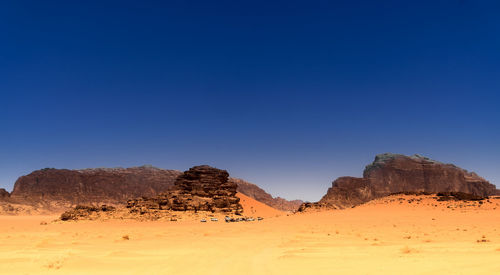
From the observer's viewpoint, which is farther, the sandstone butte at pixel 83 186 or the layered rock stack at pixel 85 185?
the layered rock stack at pixel 85 185

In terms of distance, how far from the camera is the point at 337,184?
6775cm

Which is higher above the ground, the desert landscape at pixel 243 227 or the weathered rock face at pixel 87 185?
the weathered rock face at pixel 87 185

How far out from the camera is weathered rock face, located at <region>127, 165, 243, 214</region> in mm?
35031

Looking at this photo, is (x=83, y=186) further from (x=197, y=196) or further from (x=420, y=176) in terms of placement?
(x=420, y=176)

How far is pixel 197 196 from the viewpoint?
38688 mm

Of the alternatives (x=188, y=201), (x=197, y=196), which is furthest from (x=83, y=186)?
(x=188, y=201)

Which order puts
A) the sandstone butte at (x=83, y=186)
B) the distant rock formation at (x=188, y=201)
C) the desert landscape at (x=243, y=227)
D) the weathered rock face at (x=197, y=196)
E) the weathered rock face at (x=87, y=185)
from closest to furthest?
1. the desert landscape at (x=243, y=227)
2. the distant rock formation at (x=188, y=201)
3. the weathered rock face at (x=197, y=196)
4. the sandstone butte at (x=83, y=186)
5. the weathered rock face at (x=87, y=185)

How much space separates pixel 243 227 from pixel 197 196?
21291mm

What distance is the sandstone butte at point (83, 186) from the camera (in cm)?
7862

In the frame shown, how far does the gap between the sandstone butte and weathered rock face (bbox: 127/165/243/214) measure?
111 feet

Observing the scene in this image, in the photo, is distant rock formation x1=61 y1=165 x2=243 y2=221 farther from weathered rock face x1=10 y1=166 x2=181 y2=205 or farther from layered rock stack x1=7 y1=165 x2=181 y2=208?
weathered rock face x1=10 y1=166 x2=181 y2=205

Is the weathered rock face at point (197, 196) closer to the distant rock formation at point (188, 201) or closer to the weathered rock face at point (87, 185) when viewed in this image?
the distant rock formation at point (188, 201)

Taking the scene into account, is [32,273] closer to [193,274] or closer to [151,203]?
[193,274]

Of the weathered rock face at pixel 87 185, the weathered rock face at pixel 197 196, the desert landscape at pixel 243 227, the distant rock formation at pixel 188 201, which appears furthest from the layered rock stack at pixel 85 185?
the distant rock formation at pixel 188 201
